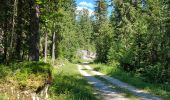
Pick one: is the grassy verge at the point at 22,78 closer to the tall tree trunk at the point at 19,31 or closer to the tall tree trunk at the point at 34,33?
the tall tree trunk at the point at 34,33

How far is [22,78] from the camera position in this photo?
12055 millimetres

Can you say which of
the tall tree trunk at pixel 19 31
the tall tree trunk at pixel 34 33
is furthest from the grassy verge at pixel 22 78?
the tall tree trunk at pixel 19 31

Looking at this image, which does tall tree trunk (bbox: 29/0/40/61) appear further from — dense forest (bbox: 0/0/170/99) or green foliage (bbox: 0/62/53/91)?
green foliage (bbox: 0/62/53/91)

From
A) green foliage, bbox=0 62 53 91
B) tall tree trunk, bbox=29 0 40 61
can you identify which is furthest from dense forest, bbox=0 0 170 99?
green foliage, bbox=0 62 53 91

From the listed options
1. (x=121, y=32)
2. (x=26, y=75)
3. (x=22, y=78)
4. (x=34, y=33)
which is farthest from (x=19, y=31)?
(x=121, y=32)

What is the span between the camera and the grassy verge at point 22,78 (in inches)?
460

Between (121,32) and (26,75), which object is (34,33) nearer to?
(26,75)

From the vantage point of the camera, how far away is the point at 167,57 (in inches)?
1257

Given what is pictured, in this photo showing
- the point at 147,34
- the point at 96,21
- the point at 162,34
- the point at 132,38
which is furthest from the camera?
the point at 96,21

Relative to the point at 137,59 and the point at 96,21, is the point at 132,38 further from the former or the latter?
the point at 96,21

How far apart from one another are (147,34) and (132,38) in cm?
372

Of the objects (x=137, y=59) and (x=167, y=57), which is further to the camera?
(x=137, y=59)

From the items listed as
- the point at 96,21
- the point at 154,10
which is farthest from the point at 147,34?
the point at 96,21

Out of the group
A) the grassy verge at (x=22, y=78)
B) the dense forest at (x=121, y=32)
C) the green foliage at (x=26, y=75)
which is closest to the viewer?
the grassy verge at (x=22, y=78)
